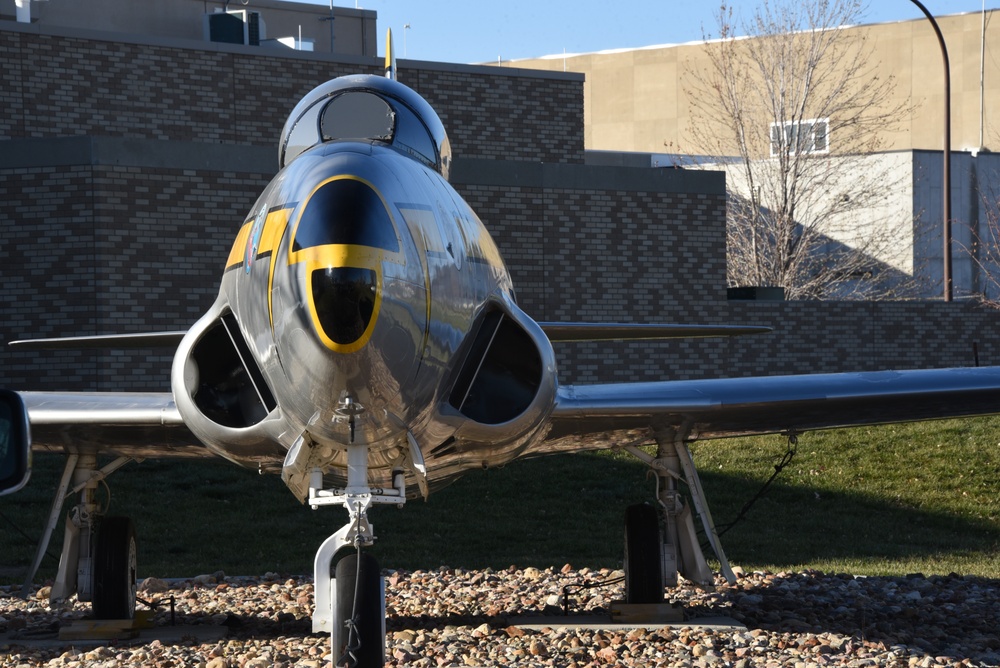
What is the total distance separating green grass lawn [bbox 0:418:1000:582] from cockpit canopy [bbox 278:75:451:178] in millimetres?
6925

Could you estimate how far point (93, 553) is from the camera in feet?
30.1

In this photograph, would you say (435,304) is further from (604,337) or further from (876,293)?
(876,293)

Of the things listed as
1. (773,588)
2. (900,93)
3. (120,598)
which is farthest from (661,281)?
(900,93)

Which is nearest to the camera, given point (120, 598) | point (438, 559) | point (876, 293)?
point (120, 598)

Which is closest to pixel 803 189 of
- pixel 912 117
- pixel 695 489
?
pixel 912 117

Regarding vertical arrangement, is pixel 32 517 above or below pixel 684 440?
below

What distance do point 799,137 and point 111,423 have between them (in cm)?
2572

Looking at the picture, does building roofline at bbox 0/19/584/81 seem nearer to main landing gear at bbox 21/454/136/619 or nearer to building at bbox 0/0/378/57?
building at bbox 0/0/378/57

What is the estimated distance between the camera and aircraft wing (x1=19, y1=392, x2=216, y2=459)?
7.72 meters

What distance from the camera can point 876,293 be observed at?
3403cm

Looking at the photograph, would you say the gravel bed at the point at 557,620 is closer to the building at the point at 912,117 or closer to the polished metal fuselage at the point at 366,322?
the polished metal fuselage at the point at 366,322

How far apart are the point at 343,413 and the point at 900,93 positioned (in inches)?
1717

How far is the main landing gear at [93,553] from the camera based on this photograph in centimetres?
908

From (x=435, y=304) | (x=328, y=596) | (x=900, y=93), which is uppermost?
(x=900, y=93)
